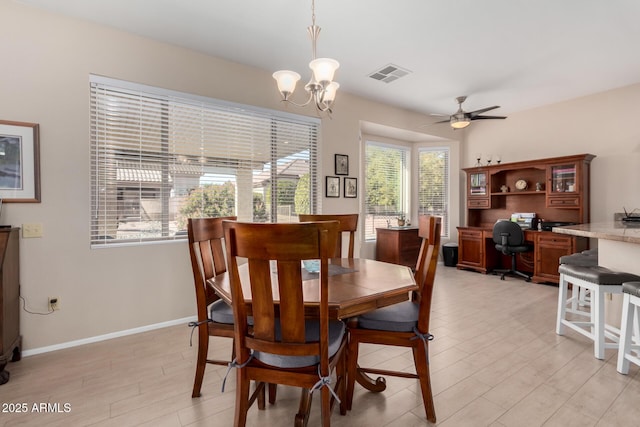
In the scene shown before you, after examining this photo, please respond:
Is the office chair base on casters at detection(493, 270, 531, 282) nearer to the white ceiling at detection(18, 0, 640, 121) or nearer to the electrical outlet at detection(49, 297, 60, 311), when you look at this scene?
the white ceiling at detection(18, 0, 640, 121)

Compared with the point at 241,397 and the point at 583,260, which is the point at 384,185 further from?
the point at 241,397

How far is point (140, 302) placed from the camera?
295 cm

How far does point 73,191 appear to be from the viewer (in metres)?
2.64

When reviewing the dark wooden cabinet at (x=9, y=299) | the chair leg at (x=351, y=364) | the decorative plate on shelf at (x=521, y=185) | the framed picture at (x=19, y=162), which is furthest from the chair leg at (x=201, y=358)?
the decorative plate on shelf at (x=521, y=185)

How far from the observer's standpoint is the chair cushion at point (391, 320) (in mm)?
1718

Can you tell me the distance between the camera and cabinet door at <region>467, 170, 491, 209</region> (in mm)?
5461

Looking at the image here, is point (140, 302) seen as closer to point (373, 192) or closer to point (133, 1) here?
point (133, 1)

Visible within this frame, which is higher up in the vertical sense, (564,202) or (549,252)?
(564,202)

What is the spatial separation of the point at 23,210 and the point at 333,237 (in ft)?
8.77

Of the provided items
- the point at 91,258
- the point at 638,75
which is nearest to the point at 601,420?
the point at 91,258

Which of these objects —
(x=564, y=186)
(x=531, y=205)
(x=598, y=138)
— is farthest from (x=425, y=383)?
(x=598, y=138)

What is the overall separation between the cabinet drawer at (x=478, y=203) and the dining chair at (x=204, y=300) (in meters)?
4.96

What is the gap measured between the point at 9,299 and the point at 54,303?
0.37 metres

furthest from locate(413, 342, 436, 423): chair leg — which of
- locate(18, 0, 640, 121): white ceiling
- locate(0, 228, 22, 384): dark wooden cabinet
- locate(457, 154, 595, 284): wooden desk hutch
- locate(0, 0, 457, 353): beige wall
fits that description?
locate(457, 154, 595, 284): wooden desk hutch
